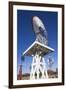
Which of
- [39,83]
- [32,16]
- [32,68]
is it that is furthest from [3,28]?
[39,83]

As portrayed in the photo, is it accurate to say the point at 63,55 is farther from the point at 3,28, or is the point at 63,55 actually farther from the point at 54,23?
the point at 3,28

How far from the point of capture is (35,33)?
7.24ft

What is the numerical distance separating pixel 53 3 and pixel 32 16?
10.6 inches

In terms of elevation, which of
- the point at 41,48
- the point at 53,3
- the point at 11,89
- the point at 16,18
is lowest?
the point at 11,89

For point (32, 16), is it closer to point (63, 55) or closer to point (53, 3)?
point (53, 3)

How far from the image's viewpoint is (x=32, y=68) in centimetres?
219

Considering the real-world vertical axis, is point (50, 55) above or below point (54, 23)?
below

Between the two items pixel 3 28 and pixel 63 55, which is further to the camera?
pixel 63 55

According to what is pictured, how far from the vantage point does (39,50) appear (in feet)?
7.31

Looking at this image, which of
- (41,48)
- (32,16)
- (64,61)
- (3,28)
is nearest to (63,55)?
(64,61)

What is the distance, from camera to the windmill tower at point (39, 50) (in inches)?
86.4

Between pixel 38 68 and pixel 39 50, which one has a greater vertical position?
pixel 39 50

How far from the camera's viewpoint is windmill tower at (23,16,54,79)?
2.19 metres

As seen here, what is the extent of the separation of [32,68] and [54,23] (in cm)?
51
